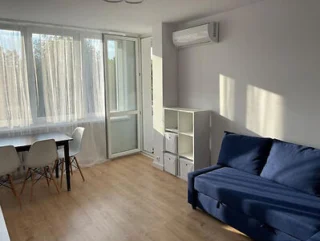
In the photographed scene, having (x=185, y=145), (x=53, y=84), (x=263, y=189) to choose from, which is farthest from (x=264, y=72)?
(x=53, y=84)

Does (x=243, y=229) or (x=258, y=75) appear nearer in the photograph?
(x=243, y=229)

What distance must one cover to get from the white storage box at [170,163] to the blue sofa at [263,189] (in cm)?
95

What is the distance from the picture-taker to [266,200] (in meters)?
2.36

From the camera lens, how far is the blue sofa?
2152 millimetres

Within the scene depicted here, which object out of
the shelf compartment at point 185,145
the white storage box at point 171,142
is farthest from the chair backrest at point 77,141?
the shelf compartment at point 185,145

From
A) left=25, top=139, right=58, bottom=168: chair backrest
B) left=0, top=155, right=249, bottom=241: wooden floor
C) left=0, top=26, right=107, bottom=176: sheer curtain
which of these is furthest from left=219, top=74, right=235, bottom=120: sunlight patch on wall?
left=25, top=139, right=58, bottom=168: chair backrest

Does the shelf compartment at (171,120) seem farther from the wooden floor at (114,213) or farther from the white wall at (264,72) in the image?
the wooden floor at (114,213)

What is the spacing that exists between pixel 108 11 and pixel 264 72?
7.01 ft

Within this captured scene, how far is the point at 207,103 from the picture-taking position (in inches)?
156

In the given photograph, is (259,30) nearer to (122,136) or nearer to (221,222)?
(221,222)

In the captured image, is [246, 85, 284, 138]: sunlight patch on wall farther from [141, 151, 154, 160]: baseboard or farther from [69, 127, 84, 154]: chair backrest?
[69, 127, 84, 154]: chair backrest

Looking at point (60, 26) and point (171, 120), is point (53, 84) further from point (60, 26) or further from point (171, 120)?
point (171, 120)

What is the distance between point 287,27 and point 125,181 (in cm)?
300

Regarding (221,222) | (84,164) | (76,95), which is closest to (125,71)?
(76,95)
